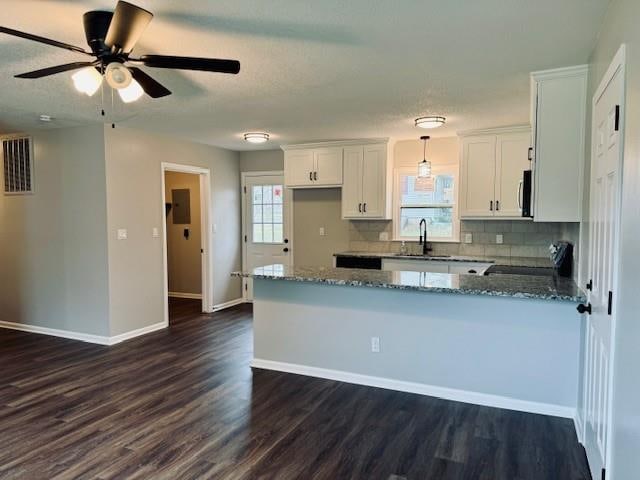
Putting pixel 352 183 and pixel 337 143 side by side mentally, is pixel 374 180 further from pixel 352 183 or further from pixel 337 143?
pixel 337 143

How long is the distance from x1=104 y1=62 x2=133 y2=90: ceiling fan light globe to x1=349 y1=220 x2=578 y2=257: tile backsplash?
407cm

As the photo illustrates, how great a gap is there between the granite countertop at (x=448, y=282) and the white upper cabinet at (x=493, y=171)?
1764mm

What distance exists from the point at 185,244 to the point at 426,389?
514 centimetres

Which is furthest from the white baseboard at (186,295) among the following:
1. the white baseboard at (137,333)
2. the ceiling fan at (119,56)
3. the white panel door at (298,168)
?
the ceiling fan at (119,56)

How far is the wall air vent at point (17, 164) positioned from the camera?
5107 mm

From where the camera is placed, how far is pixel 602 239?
6.90 ft

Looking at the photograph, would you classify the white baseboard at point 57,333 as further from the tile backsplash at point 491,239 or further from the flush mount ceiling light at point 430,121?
the flush mount ceiling light at point 430,121

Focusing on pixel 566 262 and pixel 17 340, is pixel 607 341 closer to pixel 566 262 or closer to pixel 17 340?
pixel 566 262

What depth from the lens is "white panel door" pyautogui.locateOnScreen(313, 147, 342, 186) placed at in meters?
5.66

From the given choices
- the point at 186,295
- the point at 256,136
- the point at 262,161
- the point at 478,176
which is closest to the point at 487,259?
the point at 478,176

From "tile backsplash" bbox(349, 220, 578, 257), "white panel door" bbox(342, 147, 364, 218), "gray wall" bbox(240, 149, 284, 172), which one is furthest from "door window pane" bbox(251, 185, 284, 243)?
"tile backsplash" bbox(349, 220, 578, 257)

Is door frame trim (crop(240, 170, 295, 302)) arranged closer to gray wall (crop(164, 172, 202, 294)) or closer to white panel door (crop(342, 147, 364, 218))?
gray wall (crop(164, 172, 202, 294))

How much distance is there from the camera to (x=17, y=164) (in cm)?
520

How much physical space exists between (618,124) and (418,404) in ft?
7.38
